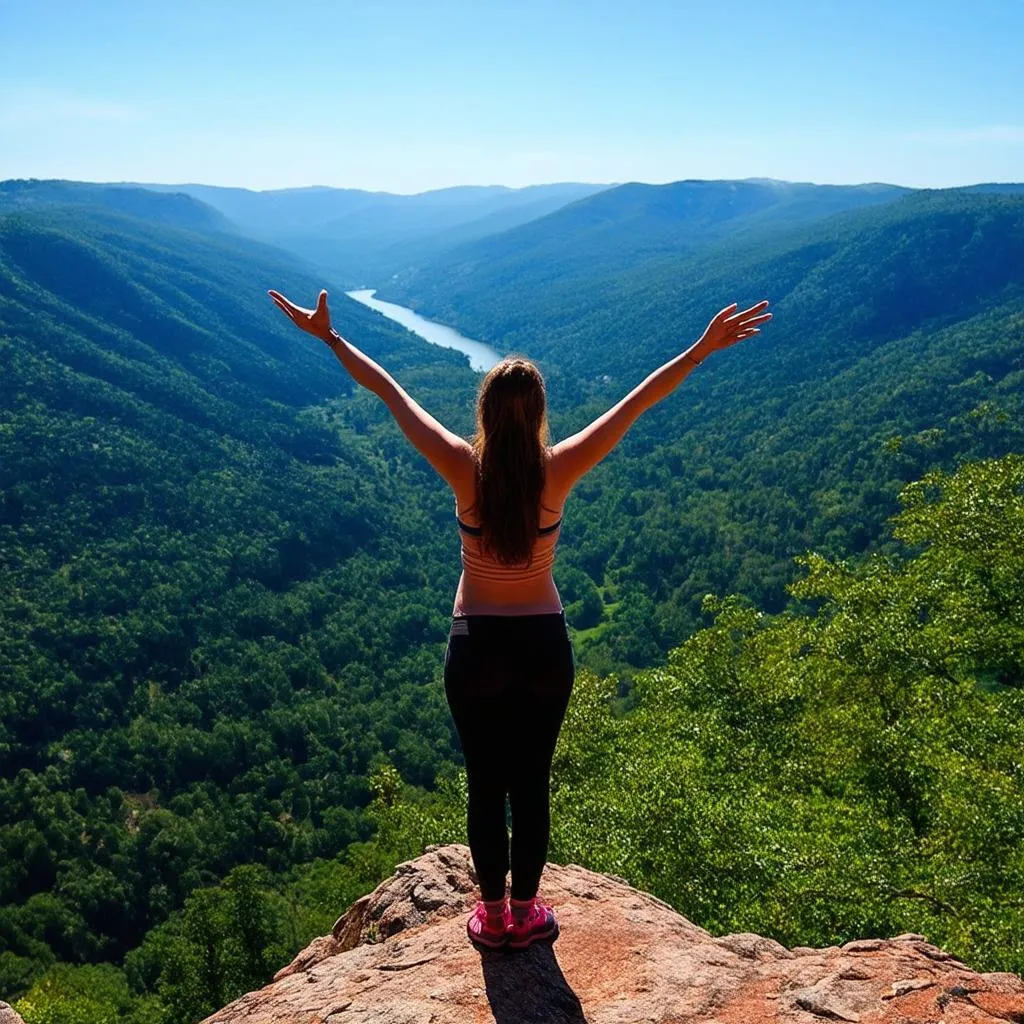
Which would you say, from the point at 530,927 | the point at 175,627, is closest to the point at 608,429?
the point at 530,927

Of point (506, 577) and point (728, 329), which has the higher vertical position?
point (728, 329)

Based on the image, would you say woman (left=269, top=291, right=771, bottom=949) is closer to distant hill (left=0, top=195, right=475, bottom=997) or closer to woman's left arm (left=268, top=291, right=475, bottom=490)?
woman's left arm (left=268, top=291, right=475, bottom=490)

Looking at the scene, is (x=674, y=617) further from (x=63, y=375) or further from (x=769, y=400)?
(x=63, y=375)

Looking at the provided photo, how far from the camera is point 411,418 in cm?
412

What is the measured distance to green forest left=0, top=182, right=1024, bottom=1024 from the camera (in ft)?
39.8

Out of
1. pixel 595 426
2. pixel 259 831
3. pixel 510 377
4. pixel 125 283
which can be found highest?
pixel 125 283

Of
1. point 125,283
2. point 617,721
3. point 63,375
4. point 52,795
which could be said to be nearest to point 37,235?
point 125,283

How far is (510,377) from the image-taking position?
3.81 m

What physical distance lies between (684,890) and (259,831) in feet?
168

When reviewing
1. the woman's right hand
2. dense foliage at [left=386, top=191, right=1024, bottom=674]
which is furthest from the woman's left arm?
dense foliage at [left=386, top=191, right=1024, bottom=674]

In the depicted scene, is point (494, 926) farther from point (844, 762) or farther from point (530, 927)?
point (844, 762)

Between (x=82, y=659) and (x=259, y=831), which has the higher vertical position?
(x=82, y=659)

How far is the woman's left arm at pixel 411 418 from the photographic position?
396cm

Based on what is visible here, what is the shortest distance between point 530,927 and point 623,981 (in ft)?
2.02
